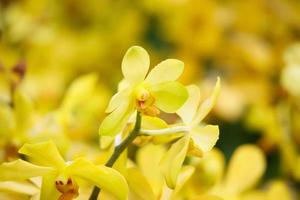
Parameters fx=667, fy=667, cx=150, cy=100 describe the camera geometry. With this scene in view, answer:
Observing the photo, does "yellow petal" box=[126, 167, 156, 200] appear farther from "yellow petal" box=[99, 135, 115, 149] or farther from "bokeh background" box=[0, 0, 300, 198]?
"bokeh background" box=[0, 0, 300, 198]

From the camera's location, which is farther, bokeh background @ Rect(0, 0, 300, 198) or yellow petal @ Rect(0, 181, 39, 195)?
bokeh background @ Rect(0, 0, 300, 198)

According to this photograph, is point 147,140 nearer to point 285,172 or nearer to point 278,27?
point 285,172

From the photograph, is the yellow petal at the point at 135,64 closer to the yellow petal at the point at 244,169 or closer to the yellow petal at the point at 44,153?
the yellow petal at the point at 44,153

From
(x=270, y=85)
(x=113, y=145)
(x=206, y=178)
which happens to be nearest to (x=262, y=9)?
(x=270, y=85)

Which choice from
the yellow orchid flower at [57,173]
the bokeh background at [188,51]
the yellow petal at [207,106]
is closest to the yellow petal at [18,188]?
the yellow orchid flower at [57,173]

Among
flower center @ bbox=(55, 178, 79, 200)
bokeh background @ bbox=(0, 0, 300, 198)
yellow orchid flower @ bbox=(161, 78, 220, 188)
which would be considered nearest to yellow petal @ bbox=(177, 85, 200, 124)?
yellow orchid flower @ bbox=(161, 78, 220, 188)

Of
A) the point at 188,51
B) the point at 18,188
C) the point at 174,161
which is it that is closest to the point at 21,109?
the point at 18,188
